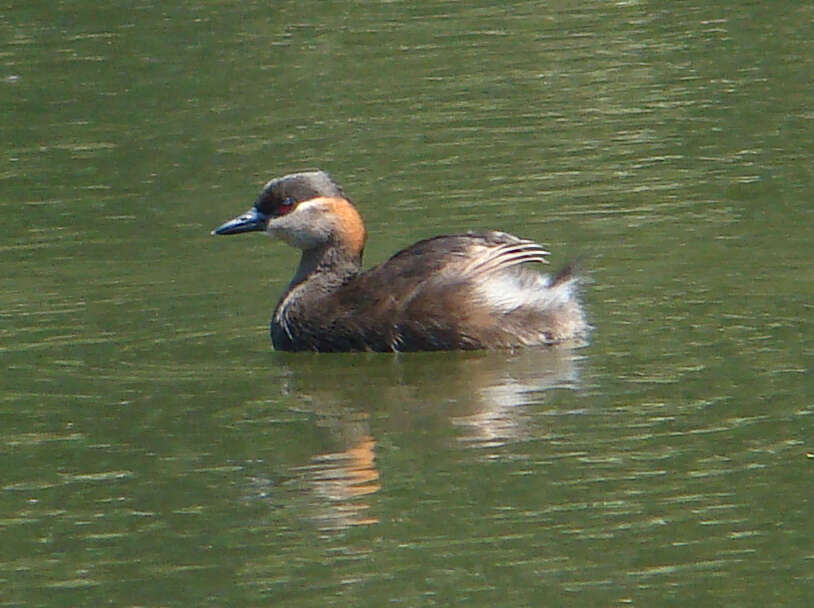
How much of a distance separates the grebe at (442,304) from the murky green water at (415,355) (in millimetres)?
129

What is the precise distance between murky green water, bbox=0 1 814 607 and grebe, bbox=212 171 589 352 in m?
0.13

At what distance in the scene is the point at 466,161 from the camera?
1405 centimetres

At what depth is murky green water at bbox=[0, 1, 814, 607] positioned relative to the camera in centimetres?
740

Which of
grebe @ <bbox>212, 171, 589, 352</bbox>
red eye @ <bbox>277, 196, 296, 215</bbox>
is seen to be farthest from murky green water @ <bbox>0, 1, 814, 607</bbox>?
red eye @ <bbox>277, 196, 296, 215</bbox>

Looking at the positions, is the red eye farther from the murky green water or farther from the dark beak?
the murky green water

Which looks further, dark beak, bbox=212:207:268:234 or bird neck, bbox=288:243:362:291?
dark beak, bbox=212:207:268:234

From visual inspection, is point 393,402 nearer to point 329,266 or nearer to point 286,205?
point 329,266

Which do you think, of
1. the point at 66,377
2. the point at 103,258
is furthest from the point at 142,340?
the point at 103,258

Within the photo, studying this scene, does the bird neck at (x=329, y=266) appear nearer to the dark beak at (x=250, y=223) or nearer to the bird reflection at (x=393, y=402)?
the dark beak at (x=250, y=223)

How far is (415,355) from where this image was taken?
10297mm

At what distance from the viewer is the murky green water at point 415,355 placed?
7.40 meters

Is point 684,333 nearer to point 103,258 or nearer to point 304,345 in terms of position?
point 304,345

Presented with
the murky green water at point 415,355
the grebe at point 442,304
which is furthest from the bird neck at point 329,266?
the murky green water at point 415,355

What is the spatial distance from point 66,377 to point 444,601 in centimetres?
356
